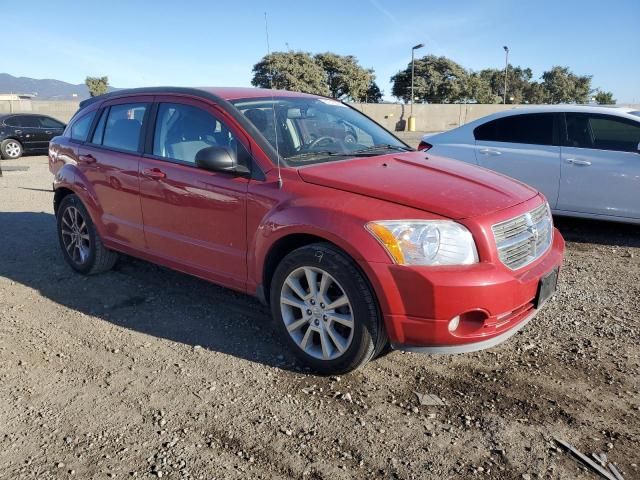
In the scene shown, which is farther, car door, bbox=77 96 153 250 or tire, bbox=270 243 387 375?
car door, bbox=77 96 153 250

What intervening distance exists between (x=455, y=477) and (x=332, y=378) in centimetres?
103

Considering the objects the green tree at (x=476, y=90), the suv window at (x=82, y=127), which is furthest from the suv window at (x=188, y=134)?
the green tree at (x=476, y=90)

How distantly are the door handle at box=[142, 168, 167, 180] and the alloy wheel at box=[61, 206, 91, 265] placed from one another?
1.24 meters

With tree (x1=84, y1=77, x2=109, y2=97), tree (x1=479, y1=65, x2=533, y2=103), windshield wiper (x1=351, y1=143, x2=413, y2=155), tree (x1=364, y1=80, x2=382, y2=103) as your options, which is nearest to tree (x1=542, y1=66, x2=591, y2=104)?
tree (x1=479, y1=65, x2=533, y2=103)

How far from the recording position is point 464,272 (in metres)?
2.77

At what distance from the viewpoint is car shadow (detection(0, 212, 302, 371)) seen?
370 centimetres

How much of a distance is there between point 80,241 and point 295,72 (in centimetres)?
5188

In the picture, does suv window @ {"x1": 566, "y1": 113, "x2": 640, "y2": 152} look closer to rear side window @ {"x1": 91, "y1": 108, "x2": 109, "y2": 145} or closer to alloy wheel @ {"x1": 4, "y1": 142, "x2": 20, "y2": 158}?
rear side window @ {"x1": 91, "y1": 108, "x2": 109, "y2": 145}

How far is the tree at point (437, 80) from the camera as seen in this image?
65688mm

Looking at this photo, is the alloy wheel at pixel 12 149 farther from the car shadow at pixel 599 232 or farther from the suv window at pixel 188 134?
the car shadow at pixel 599 232

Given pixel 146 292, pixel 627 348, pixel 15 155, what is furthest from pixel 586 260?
pixel 15 155

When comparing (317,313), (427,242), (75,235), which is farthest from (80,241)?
(427,242)

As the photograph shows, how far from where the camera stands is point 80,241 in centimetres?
510

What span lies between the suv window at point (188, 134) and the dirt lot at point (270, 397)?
1.26 m
